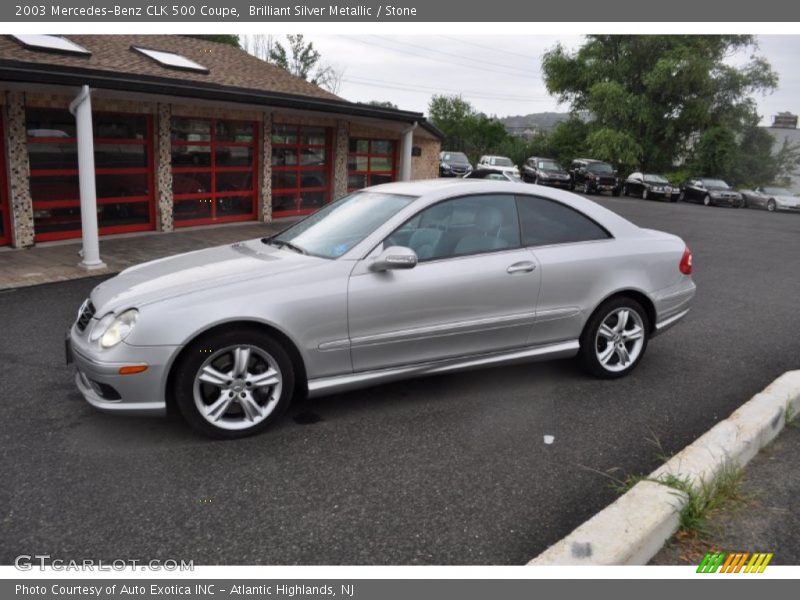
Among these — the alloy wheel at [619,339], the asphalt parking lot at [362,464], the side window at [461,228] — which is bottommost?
the asphalt parking lot at [362,464]

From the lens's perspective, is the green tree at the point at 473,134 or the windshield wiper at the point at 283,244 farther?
the green tree at the point at 473,134

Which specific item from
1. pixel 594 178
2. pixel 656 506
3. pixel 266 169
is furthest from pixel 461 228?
pixel 594 178

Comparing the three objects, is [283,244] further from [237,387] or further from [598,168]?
[598,168]

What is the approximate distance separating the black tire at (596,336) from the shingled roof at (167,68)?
361 inches

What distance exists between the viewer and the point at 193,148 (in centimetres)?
1398

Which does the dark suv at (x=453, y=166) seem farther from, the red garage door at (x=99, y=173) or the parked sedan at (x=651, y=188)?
the red garage door at (x=99, y=173)

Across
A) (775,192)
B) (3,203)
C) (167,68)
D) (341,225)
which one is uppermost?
(167,68)

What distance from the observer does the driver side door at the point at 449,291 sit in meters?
4.21

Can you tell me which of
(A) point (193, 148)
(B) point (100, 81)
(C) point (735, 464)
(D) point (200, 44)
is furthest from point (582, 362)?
(D) point (200, 44)

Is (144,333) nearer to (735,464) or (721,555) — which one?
(721,555)

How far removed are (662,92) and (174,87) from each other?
120 feet

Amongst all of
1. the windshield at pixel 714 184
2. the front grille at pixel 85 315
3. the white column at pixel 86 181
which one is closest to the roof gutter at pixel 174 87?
the white column at pixel 86 181

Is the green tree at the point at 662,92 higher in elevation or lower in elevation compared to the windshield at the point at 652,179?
higher

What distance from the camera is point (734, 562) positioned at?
9.53 ft
